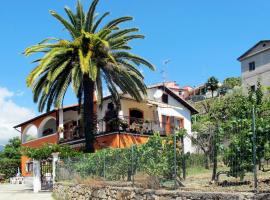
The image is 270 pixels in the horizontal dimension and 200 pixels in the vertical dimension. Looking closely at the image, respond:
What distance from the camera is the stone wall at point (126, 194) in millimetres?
11008

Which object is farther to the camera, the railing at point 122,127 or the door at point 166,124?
the door at point 166,124

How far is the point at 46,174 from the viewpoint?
3120 cm

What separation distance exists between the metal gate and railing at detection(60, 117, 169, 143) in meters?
5.30

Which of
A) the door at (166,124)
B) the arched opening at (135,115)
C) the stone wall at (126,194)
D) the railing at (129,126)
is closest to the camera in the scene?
the stone wall at (126,194)

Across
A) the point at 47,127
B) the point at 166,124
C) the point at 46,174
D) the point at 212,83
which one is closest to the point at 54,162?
the point at 46,174

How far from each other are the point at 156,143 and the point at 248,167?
4709 mm

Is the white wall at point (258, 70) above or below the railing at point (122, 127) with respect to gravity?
above

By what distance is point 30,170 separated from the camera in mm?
49062

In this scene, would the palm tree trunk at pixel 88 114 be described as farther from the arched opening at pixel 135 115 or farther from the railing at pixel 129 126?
the arched opening at pixel 135 115

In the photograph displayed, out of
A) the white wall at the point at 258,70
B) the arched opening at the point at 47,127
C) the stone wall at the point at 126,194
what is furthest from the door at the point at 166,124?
the white wall at the point at 258,70

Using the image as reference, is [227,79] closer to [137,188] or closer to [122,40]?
[122,40]

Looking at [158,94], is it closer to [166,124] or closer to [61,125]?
[166,124]

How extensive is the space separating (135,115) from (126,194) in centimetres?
2319

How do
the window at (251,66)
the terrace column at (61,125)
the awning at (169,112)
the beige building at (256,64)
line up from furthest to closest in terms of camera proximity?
the window at (251,66) → the beige building at (256,64) → the awning at (169,112) → the terrace column at (61,125)
